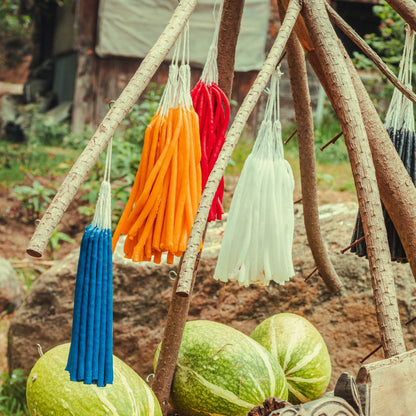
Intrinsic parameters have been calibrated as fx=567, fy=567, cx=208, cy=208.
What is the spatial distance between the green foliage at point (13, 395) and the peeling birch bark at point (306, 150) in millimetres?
1988

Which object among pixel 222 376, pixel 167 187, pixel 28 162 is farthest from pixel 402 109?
pixel 28 162

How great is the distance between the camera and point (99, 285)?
52.0 inches

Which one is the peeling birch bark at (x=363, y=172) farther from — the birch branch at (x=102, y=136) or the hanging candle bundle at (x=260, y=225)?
the birch branch at (x=102, y=136)

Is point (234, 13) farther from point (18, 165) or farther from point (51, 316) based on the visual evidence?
point (18, 165)

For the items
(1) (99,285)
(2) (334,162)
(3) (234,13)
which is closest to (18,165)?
(2) (334,162)

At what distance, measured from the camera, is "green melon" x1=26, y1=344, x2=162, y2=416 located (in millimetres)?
1907

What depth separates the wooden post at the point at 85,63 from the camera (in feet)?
31.9

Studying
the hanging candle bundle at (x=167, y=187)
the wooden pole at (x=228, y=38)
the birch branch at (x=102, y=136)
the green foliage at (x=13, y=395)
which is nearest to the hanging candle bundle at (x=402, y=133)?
the wooden pole at (x=228, y=38)

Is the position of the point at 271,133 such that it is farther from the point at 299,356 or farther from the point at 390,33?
the point at 390,33

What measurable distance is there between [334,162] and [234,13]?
20.9ft

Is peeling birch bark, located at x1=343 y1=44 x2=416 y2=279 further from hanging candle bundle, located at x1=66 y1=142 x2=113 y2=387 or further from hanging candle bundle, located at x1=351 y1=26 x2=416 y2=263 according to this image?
hanging candle bundle, located at x1=66 y1=142 x2=113 y2=387

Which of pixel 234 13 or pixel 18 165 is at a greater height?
pixel 234 13

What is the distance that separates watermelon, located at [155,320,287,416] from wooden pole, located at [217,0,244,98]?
980 millimetres

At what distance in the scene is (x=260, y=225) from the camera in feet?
5.37
